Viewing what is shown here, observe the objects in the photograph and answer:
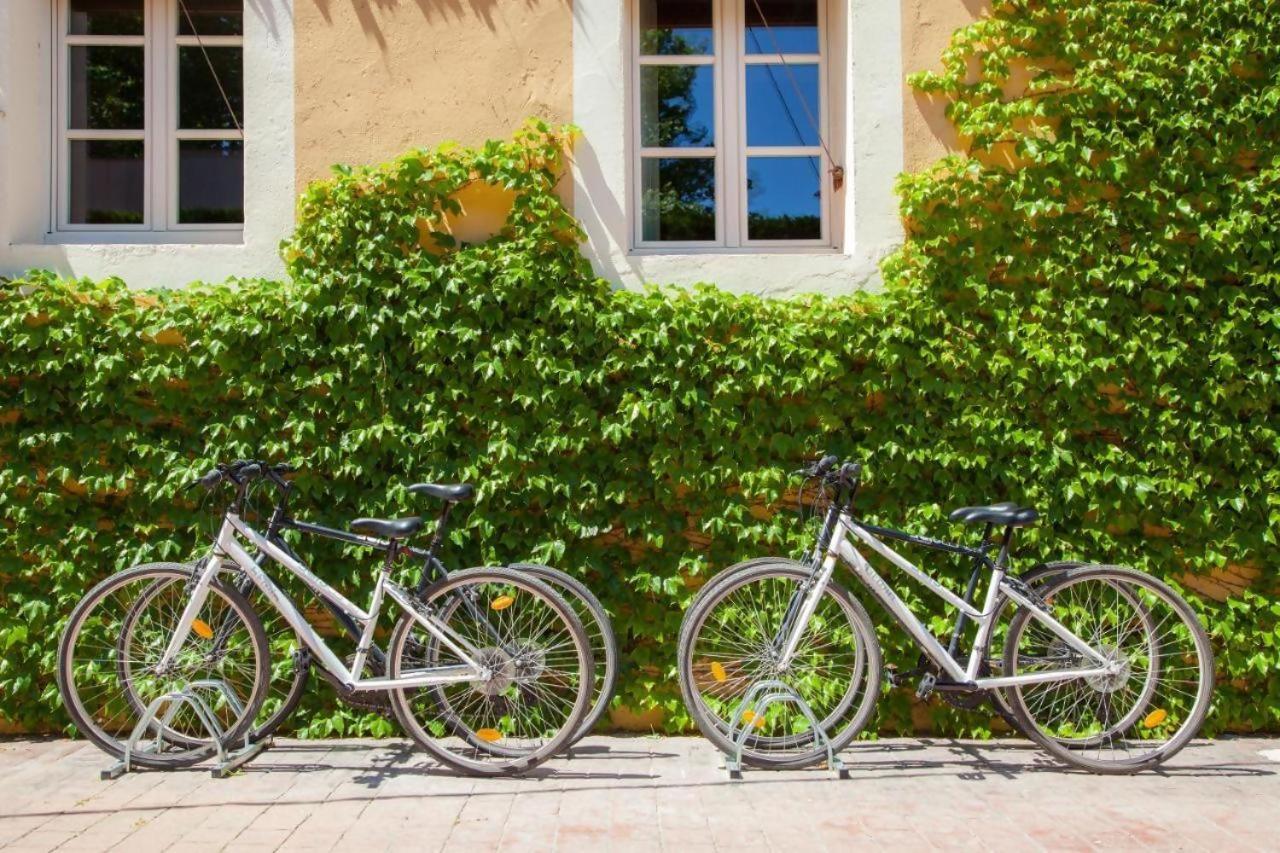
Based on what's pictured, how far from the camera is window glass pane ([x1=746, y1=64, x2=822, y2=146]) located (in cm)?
595

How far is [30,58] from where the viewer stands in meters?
5.71

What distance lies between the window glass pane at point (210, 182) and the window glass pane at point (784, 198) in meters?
2.72

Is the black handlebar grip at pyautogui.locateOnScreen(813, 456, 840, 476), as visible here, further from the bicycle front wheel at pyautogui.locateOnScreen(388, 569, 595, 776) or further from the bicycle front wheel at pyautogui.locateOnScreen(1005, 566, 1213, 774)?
the bicycle front wheel at pyautogui.locateOnScreen(388, 569, 595, 776)

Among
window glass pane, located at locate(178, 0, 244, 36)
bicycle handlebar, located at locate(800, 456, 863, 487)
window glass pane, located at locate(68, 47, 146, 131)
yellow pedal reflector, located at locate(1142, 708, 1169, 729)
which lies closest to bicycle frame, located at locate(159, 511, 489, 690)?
bicycle handlebar, located at locate(800, 456, 863, 487)

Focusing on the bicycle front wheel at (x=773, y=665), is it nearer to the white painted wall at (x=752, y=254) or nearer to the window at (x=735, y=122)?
the white painted wall at (x=752, y=254)

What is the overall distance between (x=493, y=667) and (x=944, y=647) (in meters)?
2.06

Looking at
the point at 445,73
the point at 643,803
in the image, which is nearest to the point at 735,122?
the point at 445,73

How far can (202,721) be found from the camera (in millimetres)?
4672

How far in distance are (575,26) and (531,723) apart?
11.2 feet

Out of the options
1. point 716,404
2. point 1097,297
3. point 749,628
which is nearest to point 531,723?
point 749,628

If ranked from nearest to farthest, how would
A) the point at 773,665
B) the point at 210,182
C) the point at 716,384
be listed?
the point at 773,665
the point at 716,384
the point at 210,182

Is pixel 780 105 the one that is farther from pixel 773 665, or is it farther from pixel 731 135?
pixel 773 665

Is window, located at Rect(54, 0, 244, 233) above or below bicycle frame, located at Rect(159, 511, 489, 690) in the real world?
above

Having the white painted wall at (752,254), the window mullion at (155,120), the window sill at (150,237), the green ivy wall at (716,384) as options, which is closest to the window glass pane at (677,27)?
the white painted wall at (752,254)
